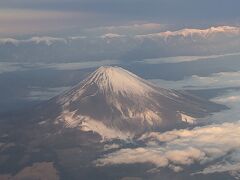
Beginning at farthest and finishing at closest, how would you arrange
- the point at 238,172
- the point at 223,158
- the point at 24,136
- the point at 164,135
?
the point at 24,136 < the point at 164,135 < the point at 223,158 < the point at 238,172

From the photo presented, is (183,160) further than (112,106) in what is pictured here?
No

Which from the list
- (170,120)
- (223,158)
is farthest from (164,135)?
(223,158)

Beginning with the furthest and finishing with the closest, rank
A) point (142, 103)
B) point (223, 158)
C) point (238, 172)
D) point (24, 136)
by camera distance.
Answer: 1. point (142, 103)
2. point (24, 136)
3. point (223, 158)
4. point (238, 172)

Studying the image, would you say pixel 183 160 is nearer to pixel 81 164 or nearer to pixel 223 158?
pixel 223 158

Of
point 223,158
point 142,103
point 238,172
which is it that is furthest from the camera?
point 142,103

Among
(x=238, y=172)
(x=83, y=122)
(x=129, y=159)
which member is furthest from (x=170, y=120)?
(x=238, y=172)

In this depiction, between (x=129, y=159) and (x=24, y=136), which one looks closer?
(x=129, y=159)

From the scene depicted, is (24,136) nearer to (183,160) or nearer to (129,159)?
(129,159)

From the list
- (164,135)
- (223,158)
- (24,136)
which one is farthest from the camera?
(24,136)
